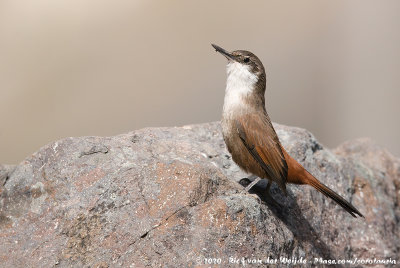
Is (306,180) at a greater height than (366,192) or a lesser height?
greater

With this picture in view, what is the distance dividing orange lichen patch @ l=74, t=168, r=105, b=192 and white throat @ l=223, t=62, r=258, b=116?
1.63 m

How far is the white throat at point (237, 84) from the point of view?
632 cm

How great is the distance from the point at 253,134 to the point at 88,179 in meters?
1.78

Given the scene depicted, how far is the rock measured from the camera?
4.79 metres

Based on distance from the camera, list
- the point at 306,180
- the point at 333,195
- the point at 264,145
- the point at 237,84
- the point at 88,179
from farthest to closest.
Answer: the point at 237,84 → the point at 264,145 → the point at 306,180 → the point at 333,195 → the point at 88,179

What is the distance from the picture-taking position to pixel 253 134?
6.07 metres

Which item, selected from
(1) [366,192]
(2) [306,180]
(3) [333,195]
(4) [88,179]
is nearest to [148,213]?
(4) [88,179]

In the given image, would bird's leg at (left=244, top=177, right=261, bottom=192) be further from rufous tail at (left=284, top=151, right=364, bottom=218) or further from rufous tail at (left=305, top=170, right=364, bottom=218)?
rufous tail at (left=305, top=170, right=364, bottom=218)

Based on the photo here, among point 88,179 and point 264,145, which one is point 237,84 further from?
point 88,179

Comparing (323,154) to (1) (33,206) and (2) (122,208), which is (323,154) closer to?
(2) (122,208)

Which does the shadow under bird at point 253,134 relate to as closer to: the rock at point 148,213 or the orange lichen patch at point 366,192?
the rock at point 148,213

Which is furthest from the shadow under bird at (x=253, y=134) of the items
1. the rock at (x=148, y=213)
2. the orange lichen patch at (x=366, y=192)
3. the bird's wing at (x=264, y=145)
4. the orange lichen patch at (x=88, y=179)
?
the orange lichen patch at (x=88, y=179)

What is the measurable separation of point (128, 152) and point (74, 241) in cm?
104

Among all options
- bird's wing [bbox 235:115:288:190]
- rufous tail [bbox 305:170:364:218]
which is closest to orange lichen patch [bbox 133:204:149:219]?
→ bird's wing [bbox 235:115:288:190]
